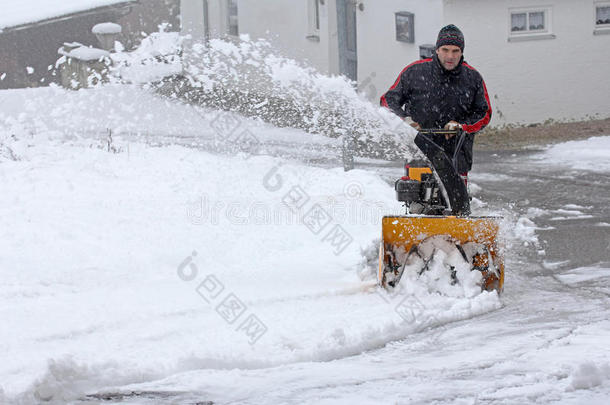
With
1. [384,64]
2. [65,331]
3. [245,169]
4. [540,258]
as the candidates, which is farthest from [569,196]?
[384,64]

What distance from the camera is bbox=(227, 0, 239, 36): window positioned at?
76.4ft

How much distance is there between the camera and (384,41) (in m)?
17.2

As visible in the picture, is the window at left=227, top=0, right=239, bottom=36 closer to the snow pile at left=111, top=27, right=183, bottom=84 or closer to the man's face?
the snow pile at left=111, top=27, right=183, bottom=84

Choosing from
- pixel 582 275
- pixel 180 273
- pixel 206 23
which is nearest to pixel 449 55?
pixel 582 275

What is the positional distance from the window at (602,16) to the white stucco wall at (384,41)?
9.81 feet

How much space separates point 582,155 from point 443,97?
6.77 metres

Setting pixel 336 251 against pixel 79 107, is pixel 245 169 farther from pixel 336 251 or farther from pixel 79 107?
pixel 79 107

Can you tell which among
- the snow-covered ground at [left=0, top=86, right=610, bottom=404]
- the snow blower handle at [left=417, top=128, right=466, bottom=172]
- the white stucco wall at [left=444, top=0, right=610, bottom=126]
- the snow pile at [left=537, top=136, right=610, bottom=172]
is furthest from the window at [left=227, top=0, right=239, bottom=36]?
the snow blower handle at [left=417, top=128, right=466, bottom=172]

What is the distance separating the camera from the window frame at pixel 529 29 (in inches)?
624

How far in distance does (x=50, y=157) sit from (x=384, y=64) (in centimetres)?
873

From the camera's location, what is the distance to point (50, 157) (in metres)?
10.0

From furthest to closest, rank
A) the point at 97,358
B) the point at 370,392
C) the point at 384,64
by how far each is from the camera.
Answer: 1. the point at 384,64
2. the point at 97,358
3. the point at 370,392

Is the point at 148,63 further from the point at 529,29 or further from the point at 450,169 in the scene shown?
the point at 450,169

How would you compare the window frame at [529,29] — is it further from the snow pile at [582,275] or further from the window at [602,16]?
the snow pile at [582,275]
